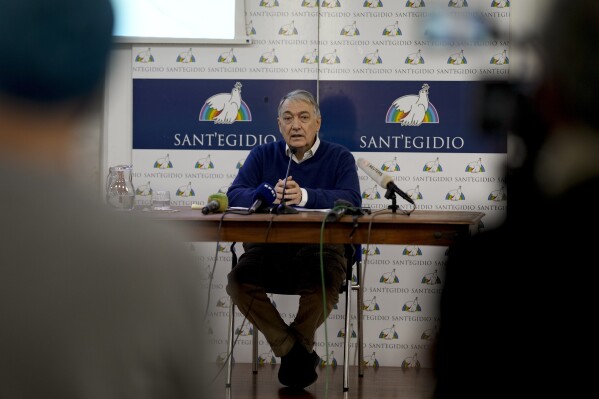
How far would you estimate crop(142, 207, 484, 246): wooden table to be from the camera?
3719mm

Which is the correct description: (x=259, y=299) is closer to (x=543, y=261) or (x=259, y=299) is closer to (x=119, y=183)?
(x=119, y=183)

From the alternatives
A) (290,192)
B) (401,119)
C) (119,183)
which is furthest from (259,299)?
(401,119)

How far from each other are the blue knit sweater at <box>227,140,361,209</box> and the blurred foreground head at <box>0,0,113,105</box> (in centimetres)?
376

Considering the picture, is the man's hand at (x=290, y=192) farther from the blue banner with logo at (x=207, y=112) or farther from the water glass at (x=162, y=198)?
the blue banner with logo at (x=207, y=112)

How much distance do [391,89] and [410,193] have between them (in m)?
0.61

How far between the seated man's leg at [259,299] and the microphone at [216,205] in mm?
467

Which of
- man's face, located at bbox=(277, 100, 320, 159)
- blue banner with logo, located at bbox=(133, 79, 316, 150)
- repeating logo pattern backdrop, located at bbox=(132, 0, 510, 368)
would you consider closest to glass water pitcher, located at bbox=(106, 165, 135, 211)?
blue banner with logo, located at bbox=(133, 79, 316, 150)

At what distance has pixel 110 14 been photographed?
750mm

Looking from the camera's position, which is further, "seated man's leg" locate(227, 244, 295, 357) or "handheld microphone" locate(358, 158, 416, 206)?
"seated man's leg" locate(227, 244, 295, 357)

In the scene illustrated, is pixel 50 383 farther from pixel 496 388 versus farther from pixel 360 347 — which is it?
pixel 360 347

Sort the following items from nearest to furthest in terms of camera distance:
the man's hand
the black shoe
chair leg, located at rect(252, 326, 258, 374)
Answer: the man's hand < the black shoe < chair leg, located at rect(252, 326, 258, 374)

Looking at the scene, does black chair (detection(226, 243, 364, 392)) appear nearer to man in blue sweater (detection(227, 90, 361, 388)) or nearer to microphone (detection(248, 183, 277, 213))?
man in blue sweater (detection(227, 90, 361, 388))

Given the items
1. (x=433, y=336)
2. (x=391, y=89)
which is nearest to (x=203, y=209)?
(x=391, y=89)

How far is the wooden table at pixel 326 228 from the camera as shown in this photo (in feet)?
12.2
